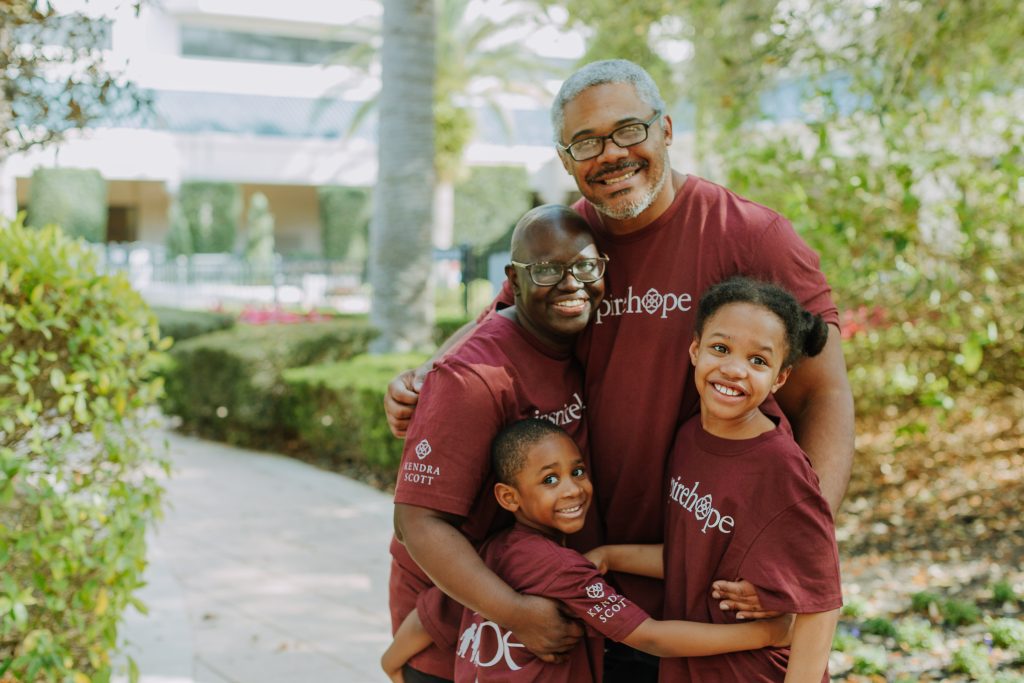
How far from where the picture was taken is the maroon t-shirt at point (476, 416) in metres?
2.41

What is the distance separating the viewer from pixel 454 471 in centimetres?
241

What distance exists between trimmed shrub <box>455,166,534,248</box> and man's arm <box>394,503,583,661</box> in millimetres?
29921

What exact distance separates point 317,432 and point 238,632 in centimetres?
427

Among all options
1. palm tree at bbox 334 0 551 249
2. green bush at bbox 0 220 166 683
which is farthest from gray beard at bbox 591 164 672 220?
palm tree at bbox 334 0 551 249

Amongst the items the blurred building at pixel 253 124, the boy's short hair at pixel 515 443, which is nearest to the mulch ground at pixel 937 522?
the boy's short hair at pixel 515 443

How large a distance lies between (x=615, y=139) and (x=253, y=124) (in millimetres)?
32269

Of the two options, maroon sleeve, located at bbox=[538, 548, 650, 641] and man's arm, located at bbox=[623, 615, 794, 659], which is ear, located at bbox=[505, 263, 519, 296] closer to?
maroon sleeve, located at bbox=[538, 548, 650, 641]

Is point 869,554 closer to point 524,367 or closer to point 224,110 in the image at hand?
point 524,367

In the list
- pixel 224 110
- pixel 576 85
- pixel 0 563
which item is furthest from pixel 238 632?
pixel 224 110

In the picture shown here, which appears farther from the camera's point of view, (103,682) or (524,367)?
(103,682)

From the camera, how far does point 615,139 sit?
2.56m

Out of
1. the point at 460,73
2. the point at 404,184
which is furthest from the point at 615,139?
the point at 460,73

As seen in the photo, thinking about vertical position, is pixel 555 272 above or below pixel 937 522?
above

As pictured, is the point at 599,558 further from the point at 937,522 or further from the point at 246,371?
the point at 246,371
